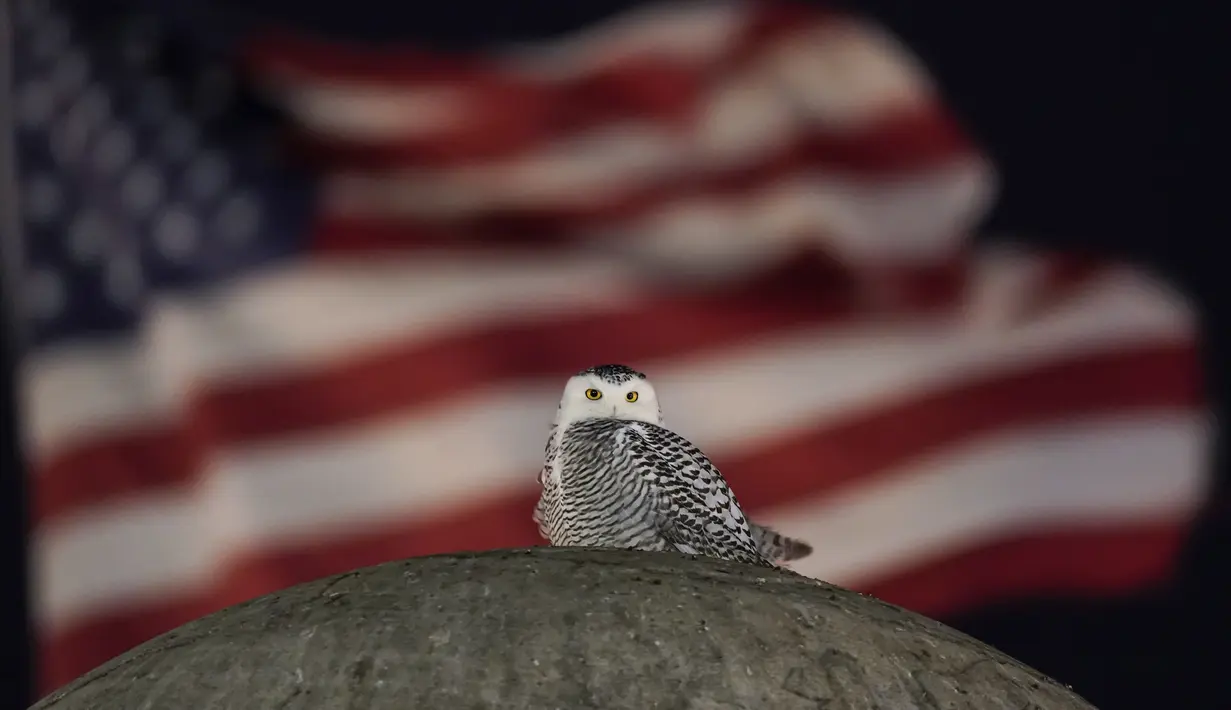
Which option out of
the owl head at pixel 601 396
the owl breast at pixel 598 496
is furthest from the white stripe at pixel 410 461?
the owl breast at pixel 598 496

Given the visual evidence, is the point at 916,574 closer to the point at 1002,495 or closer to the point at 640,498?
the point at 1002,495

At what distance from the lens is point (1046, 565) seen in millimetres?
6289

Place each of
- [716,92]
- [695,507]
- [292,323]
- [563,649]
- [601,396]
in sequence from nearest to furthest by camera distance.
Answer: [563,649]
[695,507]
[601,396]
[292,323]
[716,92]

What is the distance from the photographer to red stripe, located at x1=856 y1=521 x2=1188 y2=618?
243 inches

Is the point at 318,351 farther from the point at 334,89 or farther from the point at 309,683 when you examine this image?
the point at 309,683

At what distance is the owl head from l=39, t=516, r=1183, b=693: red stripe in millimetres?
2770

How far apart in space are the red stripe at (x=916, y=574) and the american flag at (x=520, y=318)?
0.6 inches

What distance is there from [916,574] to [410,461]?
2.05m

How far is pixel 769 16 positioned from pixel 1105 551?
260 cm

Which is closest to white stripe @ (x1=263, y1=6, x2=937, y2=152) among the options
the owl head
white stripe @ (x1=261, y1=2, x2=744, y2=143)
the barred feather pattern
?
white stripe @ (x1=261, y1=2, x2=744, y2=143)

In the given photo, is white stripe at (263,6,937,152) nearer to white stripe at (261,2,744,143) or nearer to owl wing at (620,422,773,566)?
white stripe at (261,2,744,143)

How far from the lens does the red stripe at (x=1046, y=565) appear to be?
6176 mm

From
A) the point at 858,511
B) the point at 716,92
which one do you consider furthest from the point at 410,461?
the point at 716,92

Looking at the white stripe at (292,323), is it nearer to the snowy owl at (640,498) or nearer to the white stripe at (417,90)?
the white stripe at (417,90)
